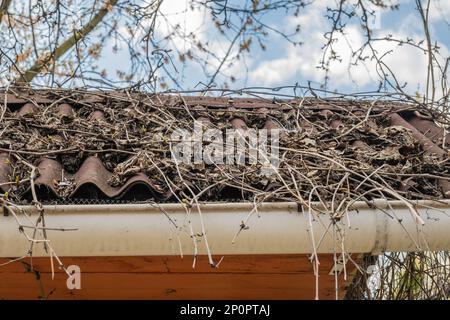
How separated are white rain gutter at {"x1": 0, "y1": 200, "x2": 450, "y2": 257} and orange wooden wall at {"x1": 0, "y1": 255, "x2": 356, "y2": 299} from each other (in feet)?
1.18

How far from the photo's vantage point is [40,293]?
9.33 ft

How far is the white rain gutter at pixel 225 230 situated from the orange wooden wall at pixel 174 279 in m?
0.36

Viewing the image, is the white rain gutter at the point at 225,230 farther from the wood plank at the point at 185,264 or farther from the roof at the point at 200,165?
the wood plank at the point at 185,264

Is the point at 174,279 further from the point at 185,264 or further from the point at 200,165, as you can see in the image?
the point at 200,165

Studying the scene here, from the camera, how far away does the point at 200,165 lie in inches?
104

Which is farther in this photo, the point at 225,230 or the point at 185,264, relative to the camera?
the point at 185,264

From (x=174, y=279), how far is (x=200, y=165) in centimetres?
60

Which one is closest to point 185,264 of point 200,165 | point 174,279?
point 174,279

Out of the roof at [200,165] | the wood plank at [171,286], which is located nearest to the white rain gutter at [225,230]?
the roof at [200,165]

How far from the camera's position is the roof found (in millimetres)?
2396

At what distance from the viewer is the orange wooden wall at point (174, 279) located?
2.64m

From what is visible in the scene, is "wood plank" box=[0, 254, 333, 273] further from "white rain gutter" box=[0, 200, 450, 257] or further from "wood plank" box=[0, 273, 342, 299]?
"white rain gutter" box=[0, 200, 450, 257]
